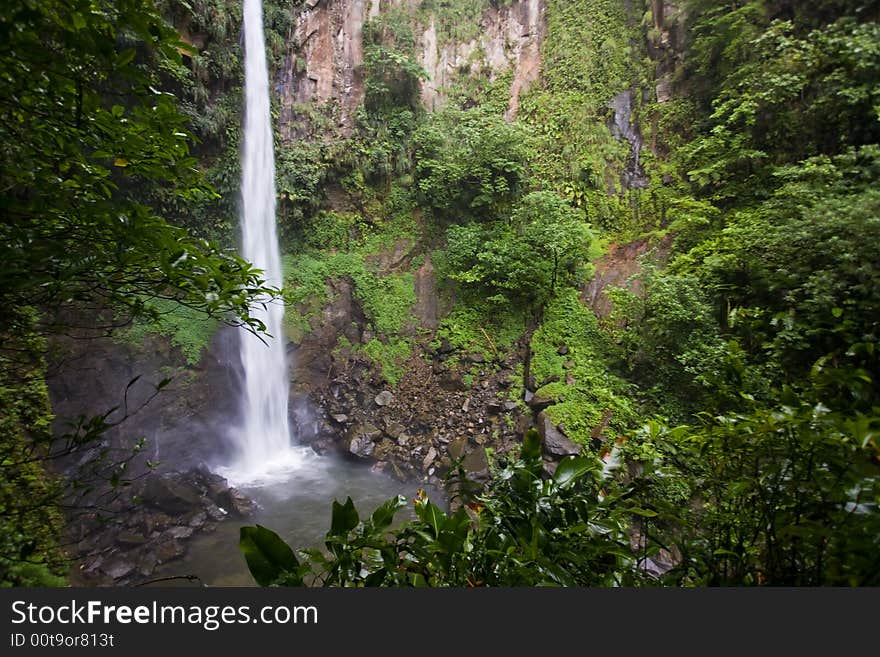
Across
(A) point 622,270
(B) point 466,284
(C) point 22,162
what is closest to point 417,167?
(B) point 466,284

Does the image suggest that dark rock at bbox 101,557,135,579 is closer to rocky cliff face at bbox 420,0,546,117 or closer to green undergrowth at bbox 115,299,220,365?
green undergrowth at bbox 115,299,220,365

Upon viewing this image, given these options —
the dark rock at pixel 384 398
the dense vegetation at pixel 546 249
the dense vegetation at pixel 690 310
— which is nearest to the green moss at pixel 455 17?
the dense vegetation at pixel 546 249

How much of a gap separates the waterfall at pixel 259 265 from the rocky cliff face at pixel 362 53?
86 cm

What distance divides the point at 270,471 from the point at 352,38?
38.1 ft

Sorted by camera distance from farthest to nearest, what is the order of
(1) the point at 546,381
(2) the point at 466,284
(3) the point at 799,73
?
(2) the point at 466,284, (1) the point at 546,381, (3) the point at 799,73

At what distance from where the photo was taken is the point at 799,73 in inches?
227

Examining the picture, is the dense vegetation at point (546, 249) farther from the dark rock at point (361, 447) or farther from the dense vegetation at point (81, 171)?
the dark rock at point (361, 447)

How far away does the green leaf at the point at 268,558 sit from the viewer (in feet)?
4.26

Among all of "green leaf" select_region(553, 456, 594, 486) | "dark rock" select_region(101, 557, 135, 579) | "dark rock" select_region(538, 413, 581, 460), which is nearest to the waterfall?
"dark rock" select_region(101, 557, 135, 579)

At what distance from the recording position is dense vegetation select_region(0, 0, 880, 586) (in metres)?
1.41

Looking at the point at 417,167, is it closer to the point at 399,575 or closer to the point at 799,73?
the point at 799,73

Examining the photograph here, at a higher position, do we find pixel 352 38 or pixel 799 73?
pixel 352 38

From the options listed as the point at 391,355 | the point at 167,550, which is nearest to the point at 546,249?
the point at 391,355

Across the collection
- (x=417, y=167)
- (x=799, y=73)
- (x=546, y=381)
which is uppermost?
(x=417, y=167)
